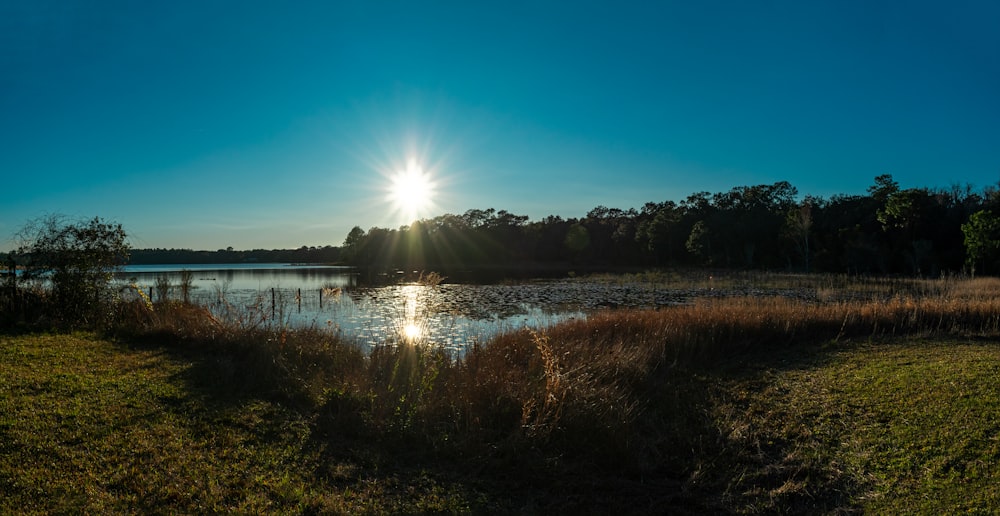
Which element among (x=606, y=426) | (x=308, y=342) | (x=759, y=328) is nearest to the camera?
(x=606, y=426)

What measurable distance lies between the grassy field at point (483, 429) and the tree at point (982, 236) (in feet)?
105

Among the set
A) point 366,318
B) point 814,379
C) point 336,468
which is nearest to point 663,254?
point 366,318

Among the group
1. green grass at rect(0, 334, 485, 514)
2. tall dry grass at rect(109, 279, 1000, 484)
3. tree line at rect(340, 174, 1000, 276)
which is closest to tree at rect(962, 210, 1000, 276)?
tree line at rect(340, 174, 1000, 276)

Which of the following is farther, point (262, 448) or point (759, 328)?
point (759, 328)

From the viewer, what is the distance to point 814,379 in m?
8.27

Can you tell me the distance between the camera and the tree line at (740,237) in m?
46.2

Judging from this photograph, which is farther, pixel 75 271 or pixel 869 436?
pixel 75 271

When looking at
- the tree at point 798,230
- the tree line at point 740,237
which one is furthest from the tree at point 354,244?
the tree at point 798,230

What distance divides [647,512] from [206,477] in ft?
13.8

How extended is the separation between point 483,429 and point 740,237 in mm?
68186

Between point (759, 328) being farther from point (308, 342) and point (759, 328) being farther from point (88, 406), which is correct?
point (88, 406)

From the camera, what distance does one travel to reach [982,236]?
3306 centimetres

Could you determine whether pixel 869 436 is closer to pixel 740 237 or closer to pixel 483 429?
pixel 483 429

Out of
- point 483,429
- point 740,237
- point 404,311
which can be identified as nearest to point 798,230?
point 740,237
